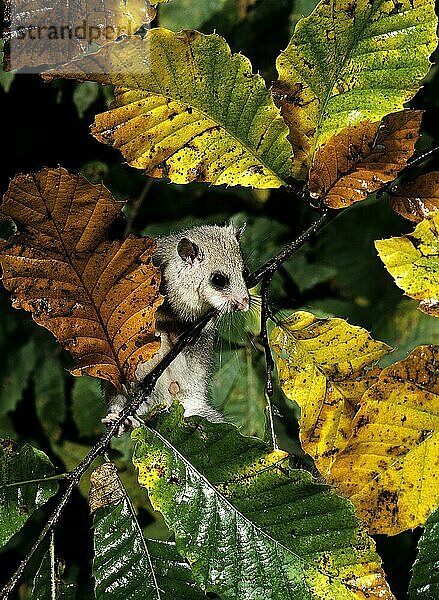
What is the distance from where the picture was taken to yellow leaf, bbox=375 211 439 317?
2.45 feet

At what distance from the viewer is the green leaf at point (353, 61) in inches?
31.4

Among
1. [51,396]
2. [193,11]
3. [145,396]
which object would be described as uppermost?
[193,11]

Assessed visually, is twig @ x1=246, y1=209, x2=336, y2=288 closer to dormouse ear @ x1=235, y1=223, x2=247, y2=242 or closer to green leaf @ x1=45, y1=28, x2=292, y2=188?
green leaf @ x1=45, y1=28, x2=292, y2=188

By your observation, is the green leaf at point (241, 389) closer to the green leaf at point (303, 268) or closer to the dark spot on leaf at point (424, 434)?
the green leaf at point (303, 268)

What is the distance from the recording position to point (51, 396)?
5.64 feet

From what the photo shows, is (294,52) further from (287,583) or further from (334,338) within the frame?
(287,583)

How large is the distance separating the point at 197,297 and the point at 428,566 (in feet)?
2.42

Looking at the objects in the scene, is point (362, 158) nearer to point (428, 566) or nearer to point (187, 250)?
point (428, 566)

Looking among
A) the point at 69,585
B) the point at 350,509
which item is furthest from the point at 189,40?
the point at 69,585

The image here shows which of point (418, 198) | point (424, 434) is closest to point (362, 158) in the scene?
point (418, 198)

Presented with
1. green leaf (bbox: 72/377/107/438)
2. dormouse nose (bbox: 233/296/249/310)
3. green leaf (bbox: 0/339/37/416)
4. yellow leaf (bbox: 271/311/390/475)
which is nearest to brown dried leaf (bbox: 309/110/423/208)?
yellow leaf (bbox: 271/311/390/475)

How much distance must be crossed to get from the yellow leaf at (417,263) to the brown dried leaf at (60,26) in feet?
1.13

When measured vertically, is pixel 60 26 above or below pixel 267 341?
above

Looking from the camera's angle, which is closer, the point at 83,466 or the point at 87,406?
the point at 83,466
